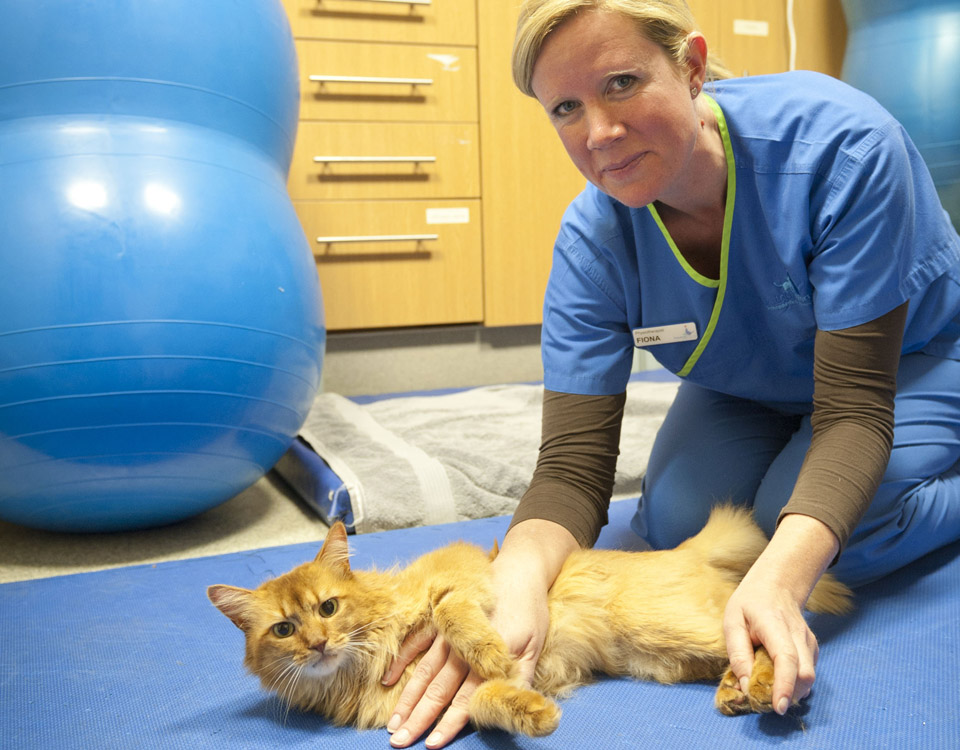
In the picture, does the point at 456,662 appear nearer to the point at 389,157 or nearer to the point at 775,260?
the point at 775,260

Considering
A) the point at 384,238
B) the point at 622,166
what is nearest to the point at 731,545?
the point at 622,166

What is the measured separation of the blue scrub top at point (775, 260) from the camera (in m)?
1.07

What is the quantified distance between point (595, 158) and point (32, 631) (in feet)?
3.63

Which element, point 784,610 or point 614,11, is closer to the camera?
point 784,610

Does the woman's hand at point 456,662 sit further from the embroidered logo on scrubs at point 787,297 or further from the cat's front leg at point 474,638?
the embroidered logo on scrubs at point 787,297

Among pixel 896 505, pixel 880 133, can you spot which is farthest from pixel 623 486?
pixel 880 133

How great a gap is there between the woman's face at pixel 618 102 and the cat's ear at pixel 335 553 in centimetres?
56

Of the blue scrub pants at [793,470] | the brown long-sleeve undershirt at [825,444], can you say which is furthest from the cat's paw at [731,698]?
the blue scrub pants at [793,470]

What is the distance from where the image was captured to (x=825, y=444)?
1036 millimetres

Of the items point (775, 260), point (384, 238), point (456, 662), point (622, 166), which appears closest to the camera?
point (456, 662)

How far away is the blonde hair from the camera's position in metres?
0.99

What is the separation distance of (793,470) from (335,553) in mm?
730

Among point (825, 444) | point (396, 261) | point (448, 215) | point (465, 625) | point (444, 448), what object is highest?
point (825, 444)

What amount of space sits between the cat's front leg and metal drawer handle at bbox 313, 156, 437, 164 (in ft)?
7.67
